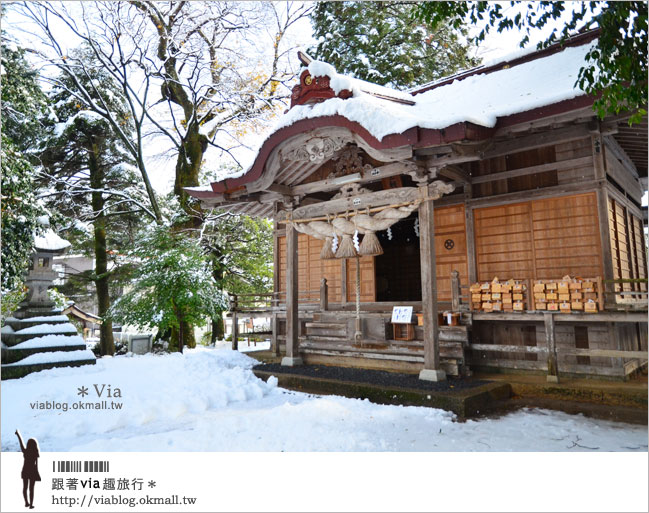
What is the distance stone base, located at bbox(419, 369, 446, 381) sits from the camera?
24.1 ft

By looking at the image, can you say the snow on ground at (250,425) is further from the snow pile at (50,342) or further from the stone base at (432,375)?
the snow pile at (50,342)

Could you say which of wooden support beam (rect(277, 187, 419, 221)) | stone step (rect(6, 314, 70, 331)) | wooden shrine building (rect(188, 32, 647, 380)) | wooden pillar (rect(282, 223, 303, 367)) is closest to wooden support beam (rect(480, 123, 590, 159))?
wooden shrine building (rect(188, 32, 647, 380))

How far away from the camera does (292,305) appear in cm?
961

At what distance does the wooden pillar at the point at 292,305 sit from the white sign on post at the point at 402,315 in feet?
7.29

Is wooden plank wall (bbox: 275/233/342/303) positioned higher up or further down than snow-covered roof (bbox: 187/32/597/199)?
further down

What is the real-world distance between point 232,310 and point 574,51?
32.1 ft

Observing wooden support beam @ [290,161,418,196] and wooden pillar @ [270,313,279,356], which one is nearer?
wooden support beam @ [290,161,418,196]

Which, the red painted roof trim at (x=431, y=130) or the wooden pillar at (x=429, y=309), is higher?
the red painted roof trim at (x=431, y=130)

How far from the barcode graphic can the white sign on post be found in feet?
17.7

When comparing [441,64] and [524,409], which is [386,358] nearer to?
[524,409]

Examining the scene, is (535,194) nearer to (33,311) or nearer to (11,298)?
(33,311)

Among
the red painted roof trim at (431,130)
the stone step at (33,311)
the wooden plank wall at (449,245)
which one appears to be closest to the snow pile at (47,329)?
the stone step at (33,311)

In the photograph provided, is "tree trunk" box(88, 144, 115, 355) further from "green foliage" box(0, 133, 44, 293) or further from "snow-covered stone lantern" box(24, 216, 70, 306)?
"green foliage" box(0, 133, 44, 293)

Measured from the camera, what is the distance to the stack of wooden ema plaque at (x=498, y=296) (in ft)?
25.8
